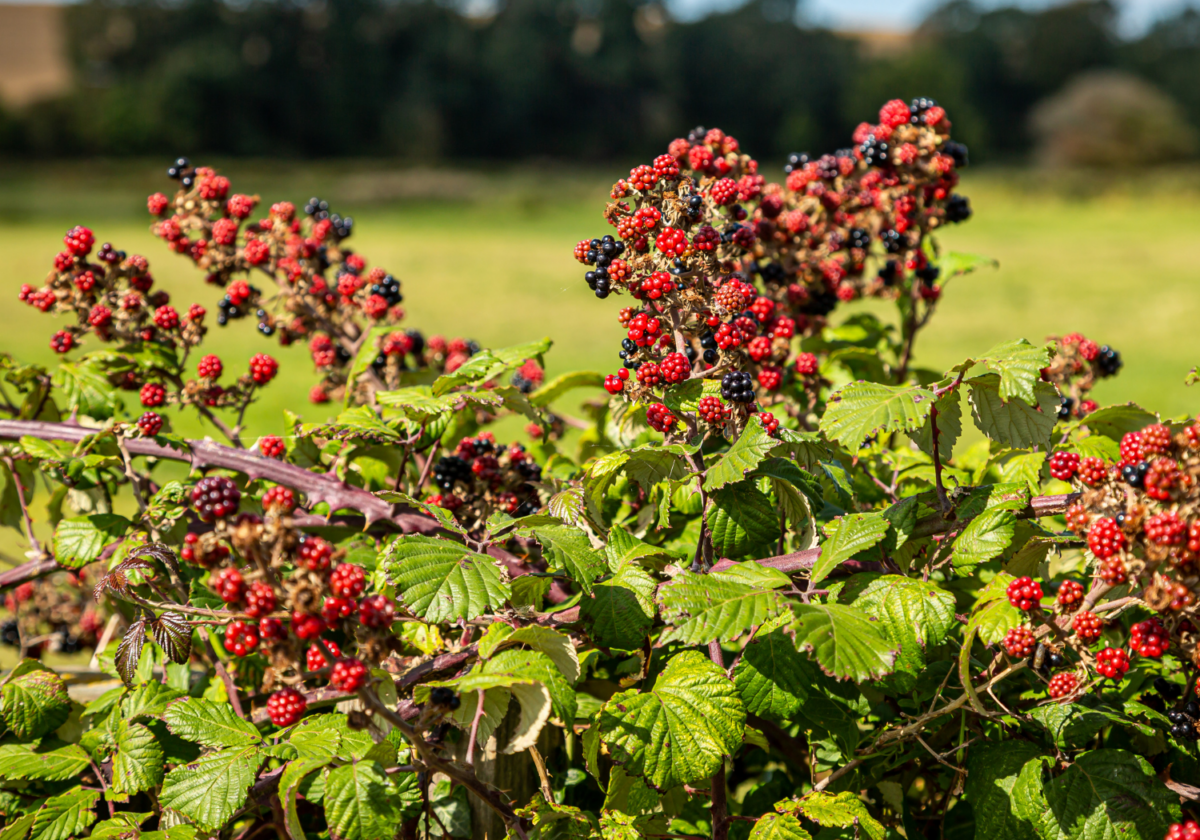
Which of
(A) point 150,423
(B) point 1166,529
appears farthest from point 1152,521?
(A) point 150,423

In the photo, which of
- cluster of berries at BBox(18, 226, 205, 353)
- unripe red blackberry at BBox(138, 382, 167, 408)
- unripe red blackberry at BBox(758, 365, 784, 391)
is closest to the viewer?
unripe red blackberry at BBox(758, 365, 784, 391)

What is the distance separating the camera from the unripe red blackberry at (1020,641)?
1409 millimetres

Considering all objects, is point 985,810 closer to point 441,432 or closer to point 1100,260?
point 441,432

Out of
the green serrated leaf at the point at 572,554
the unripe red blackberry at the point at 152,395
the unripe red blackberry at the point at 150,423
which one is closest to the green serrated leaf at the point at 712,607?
the green serrated leaf at the point at 572,554

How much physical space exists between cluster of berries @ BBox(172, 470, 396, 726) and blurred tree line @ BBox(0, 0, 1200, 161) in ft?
205

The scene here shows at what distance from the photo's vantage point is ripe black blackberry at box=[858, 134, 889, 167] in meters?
2.55

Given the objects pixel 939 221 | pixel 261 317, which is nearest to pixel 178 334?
pixel 261 317

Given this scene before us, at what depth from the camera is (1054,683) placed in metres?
1.55

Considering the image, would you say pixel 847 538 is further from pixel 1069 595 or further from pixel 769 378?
pixel 769 378

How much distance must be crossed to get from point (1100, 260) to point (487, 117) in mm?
46142

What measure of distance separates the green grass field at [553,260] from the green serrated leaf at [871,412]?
2.47 ft

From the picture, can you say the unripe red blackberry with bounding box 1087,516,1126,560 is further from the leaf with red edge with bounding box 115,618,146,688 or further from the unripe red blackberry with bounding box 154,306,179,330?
the unripe red blackberry with bounding box 154,306,179,330

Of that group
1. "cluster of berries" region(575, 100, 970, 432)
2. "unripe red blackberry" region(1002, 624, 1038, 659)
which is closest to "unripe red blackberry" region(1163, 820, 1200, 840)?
"unripe red blackberry" region(1002, 624, 1038, 659)

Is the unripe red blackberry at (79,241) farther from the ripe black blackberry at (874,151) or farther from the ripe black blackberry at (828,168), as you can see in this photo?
the ripe black blackberry at (874,151)
